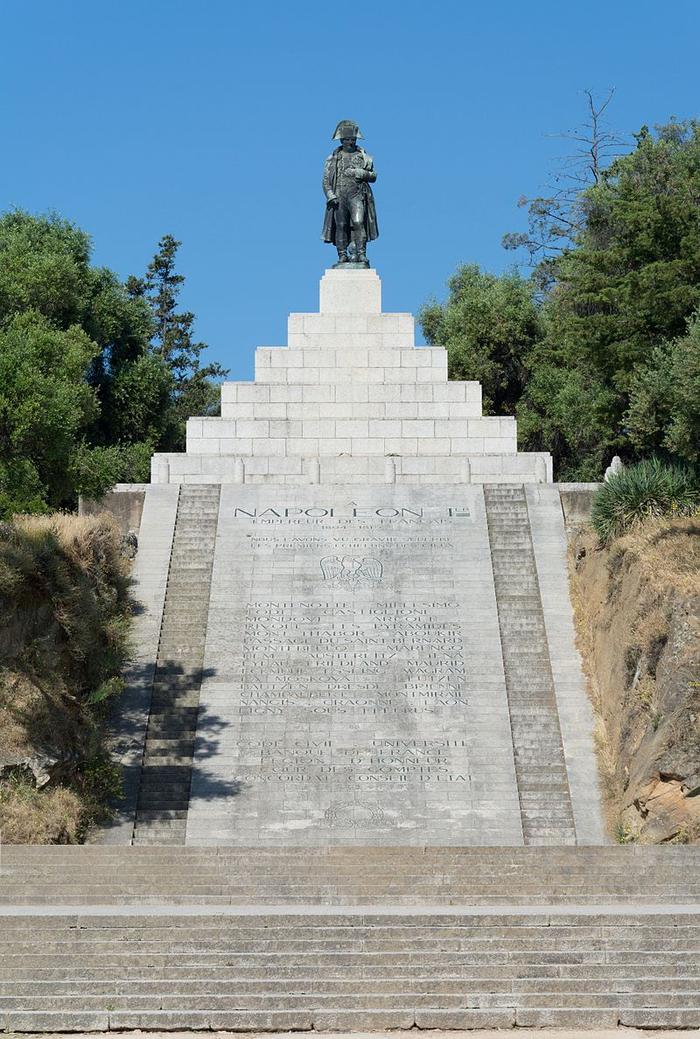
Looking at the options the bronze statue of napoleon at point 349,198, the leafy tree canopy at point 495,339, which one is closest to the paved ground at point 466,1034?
the bronze statue of napoleon at point 349,198

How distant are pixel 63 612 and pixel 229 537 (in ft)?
16.4

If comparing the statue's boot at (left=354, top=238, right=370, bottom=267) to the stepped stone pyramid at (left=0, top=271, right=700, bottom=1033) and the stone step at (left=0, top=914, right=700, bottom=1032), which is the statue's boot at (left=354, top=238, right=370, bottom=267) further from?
the stone step at (left=0, top=914, right=700, bottom=1032)

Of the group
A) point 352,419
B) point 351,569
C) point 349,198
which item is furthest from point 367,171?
point 351,569

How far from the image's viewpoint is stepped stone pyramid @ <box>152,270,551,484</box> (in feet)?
99.1

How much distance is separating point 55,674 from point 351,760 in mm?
4038

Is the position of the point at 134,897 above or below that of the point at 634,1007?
above

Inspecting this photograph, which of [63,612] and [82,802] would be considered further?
[63,612]

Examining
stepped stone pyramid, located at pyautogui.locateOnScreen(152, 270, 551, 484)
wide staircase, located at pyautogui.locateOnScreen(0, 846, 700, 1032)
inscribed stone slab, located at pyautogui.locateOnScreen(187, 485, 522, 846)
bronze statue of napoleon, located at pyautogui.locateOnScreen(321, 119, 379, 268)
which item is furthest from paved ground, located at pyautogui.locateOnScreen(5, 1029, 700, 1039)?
bronze statue of napoleon, located at pyautogui.locateOnScreen(321, 119, 379, 268)

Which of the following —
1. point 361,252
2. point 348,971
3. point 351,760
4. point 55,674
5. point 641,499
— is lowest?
point 348,971

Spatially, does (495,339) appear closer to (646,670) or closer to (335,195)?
(335,195)

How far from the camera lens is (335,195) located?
33000 mm

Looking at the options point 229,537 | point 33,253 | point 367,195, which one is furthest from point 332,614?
point 33,253

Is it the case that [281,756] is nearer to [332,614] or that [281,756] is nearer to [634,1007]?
[332,614]

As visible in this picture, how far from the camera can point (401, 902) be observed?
17.0 metres
